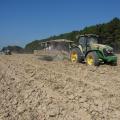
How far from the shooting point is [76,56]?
18.9 metres

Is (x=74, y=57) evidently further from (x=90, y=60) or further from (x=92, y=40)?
(x=90, y=60)

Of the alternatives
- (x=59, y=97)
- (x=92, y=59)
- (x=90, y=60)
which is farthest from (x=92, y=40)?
(x=59, y=97)

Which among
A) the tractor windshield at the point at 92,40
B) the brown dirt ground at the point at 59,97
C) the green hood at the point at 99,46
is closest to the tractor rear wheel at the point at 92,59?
the green hood at the point at 99,46

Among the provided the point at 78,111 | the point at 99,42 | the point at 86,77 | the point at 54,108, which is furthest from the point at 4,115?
the point at 99,42

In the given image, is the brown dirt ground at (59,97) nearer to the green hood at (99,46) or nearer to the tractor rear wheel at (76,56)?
the green hood at (99,46)

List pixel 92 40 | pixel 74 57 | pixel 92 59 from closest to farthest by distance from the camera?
pixel 92 59, pixel 92 40, pixel 74 57

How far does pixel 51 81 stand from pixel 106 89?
2.18 metres

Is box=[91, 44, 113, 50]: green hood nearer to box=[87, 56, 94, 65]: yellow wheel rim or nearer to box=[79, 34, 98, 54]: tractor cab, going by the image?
box=[79, 34, 98, 54]: tractor cab

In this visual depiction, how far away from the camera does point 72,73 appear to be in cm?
1372

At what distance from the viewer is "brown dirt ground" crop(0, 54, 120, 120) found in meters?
7.84

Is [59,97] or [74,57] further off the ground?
[74,57]

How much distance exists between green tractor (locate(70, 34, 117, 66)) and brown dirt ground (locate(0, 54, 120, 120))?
4.21 metres

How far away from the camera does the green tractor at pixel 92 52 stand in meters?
17.2

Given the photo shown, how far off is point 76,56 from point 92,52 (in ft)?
5.39
